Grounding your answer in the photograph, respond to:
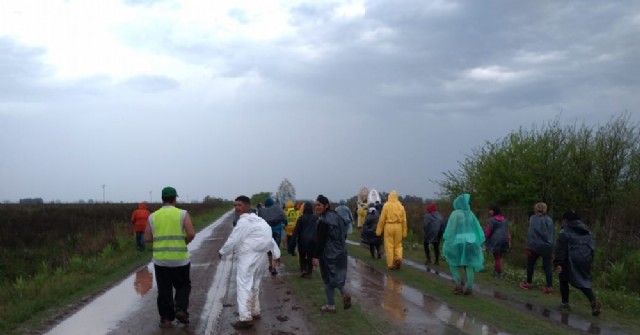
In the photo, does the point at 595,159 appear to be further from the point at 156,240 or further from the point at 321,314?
the point at 156,240

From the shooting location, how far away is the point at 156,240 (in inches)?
338

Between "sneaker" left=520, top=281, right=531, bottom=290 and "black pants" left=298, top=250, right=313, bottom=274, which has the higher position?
"black pants" left=298, top=250, right=313, bottom=274

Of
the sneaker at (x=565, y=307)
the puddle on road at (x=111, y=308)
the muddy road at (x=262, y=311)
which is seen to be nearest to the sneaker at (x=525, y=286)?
the sneaker at (x=565, y=307)

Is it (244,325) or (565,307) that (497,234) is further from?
(244,325)

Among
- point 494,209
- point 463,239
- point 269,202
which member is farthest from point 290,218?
point 463,239

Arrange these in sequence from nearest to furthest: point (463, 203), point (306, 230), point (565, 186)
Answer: point (463, 203), point (306, 230), point (565, 186)

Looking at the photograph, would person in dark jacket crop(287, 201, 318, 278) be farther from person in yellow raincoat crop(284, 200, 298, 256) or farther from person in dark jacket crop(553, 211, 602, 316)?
person in dark jacket crop(553, 211, 602, 316)

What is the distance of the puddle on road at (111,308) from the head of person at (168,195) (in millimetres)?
1905

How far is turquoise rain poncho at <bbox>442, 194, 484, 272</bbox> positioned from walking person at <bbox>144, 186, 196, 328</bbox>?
17.8 feet

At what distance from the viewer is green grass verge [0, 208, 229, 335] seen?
9.36 meters

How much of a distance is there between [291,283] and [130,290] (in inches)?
128

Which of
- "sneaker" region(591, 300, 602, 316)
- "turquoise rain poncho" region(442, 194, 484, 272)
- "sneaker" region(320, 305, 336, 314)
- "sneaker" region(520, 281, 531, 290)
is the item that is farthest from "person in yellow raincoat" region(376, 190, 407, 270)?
"sneaker" region(320, 305, 336, 314)

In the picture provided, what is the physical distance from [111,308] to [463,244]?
6.45 m

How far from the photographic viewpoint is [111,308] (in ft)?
33.6
